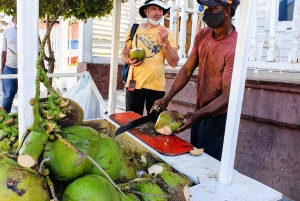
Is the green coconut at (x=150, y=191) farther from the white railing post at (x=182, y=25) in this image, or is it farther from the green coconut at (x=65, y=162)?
the white railing post at (x=182, y=25)

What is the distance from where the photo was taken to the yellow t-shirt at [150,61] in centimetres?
348

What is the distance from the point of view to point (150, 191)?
108 centimetres

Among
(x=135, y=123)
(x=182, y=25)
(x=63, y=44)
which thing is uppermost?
(x=182, y=25)

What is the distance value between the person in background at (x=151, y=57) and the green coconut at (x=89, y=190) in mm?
2603

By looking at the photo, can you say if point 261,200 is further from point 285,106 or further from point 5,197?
point 285,106

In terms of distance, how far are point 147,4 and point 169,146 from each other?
2.12m

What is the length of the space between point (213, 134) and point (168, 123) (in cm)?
52

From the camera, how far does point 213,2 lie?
2244 mm

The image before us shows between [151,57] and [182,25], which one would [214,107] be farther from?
[182,25]

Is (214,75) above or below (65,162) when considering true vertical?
above

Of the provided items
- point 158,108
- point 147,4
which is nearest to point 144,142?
point 158,108

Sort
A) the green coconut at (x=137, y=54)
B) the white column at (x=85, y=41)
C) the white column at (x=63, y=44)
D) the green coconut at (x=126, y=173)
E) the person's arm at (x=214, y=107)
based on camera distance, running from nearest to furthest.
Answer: the green coconut at (x=126, y=173) → the person's arm at (x=214, y=107) → the green coconut at (x=137, y=54) → the white column at (x=85, y=41) → the white column at (x=63, y=44)

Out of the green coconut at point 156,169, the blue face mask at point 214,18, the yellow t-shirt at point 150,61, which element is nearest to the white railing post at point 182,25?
the yellow t-shirt at point 150,61

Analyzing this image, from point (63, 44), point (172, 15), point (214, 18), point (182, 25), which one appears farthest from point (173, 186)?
point (63, 44)
